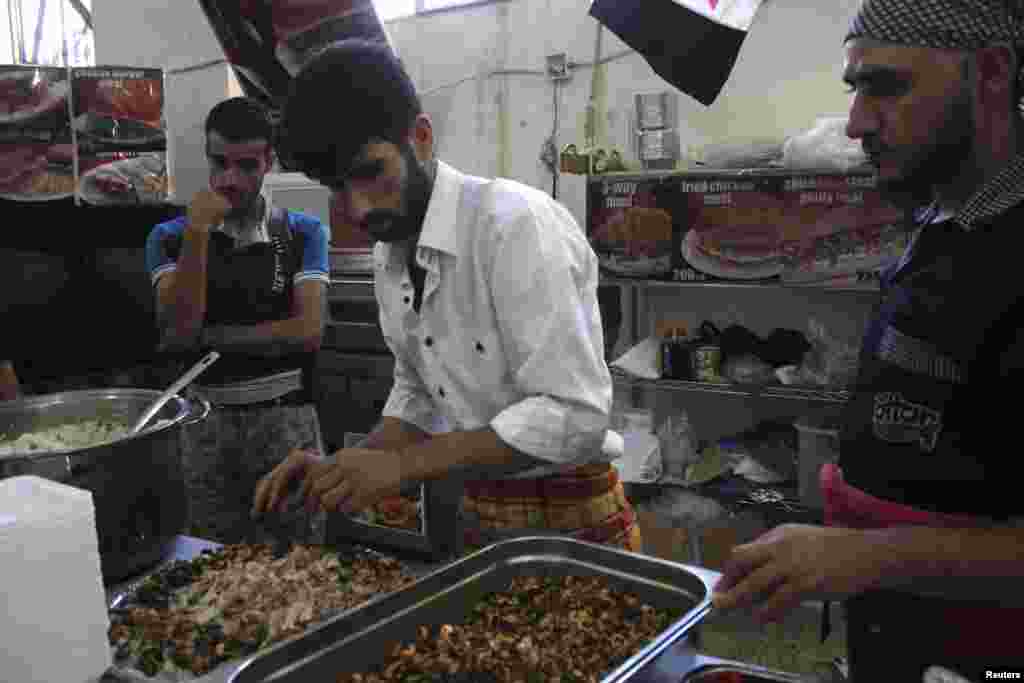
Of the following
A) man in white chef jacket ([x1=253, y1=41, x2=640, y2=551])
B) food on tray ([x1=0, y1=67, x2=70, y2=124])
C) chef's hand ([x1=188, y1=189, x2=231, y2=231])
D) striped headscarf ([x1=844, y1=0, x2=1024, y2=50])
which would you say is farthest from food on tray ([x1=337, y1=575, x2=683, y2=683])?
food on tray ([x1=0, y1=67, x2=70, y2=124])

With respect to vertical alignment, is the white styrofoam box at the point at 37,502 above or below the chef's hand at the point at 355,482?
above

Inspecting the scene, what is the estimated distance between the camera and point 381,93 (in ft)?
4.78

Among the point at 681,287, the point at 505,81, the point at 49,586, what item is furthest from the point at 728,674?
the point at 505,81

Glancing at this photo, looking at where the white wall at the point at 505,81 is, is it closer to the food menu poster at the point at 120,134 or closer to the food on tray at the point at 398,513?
the food menu poster at the point at 120,134

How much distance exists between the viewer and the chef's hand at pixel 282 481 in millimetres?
1559

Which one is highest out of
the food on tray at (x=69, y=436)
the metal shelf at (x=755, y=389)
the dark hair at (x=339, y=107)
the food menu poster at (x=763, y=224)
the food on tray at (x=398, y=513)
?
the dark hair at (x=339, y=107)

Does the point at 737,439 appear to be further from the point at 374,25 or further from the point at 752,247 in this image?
the point at 374,25

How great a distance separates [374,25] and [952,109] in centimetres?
380

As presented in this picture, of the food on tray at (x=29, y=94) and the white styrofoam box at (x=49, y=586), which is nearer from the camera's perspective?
the white styrofoam box at (x=49, y=586)

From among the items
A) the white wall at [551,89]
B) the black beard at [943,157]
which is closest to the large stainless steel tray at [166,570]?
the black beard at [943,157]

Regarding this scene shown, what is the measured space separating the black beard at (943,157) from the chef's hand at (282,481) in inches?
44.9

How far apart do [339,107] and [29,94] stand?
292cm

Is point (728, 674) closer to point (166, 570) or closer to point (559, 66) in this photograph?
point (166, 570)

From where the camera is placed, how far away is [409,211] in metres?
1.62
